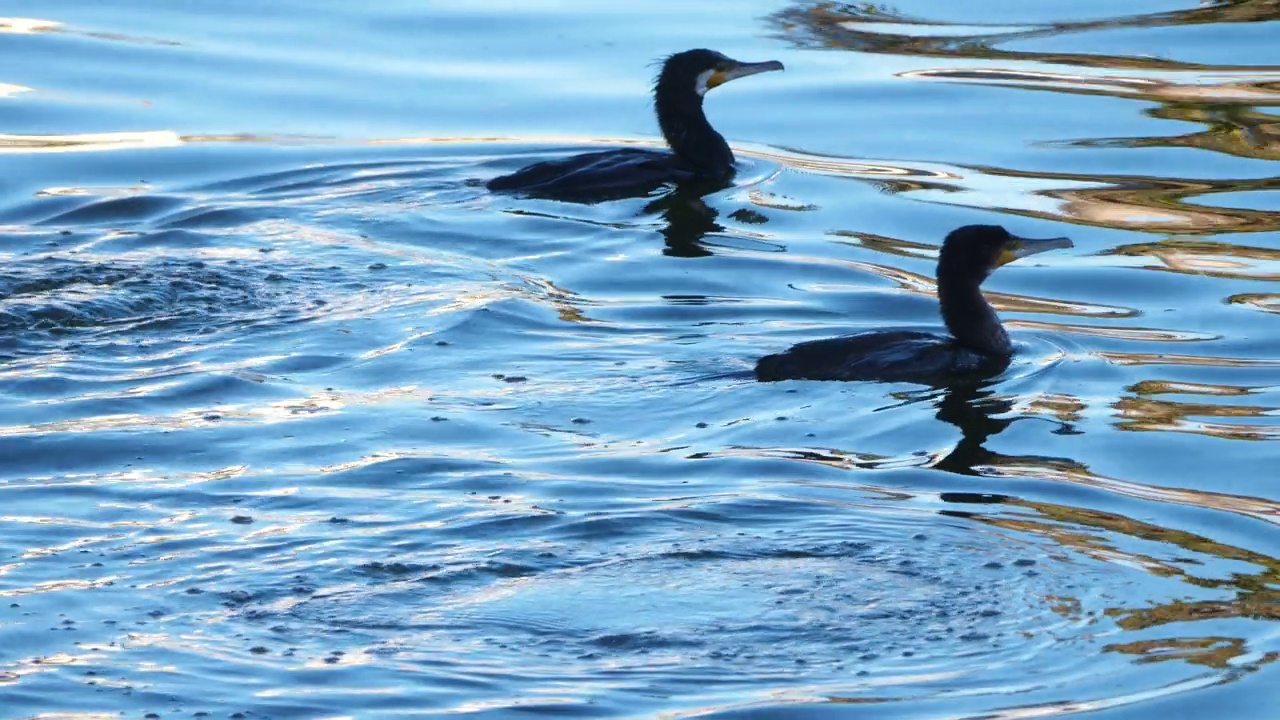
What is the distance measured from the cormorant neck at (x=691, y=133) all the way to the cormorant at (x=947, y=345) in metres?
4.28

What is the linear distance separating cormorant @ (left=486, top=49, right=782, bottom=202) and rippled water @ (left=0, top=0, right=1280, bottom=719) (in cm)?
21

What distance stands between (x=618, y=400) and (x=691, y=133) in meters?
5.57

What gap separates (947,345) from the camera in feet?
A: 34.8

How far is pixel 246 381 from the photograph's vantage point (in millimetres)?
10156

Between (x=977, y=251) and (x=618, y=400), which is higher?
(x=977, y=251)

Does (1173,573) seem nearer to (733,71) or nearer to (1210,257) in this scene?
(1210,257)

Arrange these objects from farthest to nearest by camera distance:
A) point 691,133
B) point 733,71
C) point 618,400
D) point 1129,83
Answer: point 1129,83, point 733,71, point 691,133, point 618,400

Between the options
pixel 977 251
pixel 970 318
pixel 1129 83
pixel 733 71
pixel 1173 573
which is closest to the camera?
pixel 1173 573

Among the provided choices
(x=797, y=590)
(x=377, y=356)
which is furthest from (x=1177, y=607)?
(x=377, y=356)

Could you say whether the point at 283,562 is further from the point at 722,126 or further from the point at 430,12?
the point at 430,12

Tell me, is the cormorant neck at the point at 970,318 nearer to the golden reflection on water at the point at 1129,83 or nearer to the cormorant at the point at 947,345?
the cormorant at the point at 947,345

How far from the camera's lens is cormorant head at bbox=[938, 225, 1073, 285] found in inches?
431

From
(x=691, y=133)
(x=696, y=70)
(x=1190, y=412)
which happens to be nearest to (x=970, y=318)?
(x=1190, y=412)

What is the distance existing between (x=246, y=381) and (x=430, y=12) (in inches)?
436
